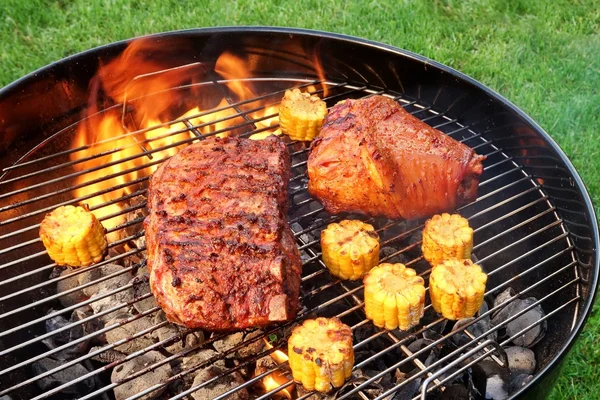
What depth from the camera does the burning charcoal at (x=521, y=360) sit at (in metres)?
3.16

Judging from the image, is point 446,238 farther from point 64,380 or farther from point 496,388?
point 64,380

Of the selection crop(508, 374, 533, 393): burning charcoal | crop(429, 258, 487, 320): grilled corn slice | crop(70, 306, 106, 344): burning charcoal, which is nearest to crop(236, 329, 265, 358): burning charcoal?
crop(70, 306, 106, 344): burning charcoal

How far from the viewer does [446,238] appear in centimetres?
311

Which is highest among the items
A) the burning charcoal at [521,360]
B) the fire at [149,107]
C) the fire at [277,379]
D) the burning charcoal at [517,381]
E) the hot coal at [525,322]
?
the fire at [149,107]

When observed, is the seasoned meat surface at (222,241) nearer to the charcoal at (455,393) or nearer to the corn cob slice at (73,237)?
the corn cob slice at (73,237)

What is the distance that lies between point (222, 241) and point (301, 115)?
1179 mm

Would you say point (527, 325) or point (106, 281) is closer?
point (527, 325)

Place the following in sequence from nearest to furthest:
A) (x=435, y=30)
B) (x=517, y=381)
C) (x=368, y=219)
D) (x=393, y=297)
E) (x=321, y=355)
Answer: (x=321, y=355)
(x=393, y=297)
(x=517, y=381)
(x=368, y=219)
(x=435, y=30)

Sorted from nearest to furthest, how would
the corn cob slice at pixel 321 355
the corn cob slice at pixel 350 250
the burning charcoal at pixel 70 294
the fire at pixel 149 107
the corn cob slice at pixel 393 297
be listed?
1. the corn cob slice at pixel 321 355
2. the corn cob slice at pixel 393 297
3. the corn cob slice at pixel 350 250
4. the burning charcoal at pixel 70 294
5. the fire at pixel 149 107

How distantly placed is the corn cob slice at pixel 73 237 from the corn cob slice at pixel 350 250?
114 cm

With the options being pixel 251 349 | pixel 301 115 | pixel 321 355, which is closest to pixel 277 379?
pixel 251 349


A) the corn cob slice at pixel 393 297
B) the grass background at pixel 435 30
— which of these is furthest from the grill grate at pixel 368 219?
the grass background at pixel 435 30

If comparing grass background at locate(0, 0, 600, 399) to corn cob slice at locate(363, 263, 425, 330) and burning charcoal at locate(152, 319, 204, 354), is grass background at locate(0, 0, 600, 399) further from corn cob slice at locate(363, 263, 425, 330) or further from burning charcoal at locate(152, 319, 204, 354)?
burning charcoal at locate(152, 319, 204, 354)

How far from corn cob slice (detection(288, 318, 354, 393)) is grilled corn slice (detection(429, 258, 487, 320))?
50 centimetres
